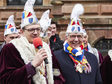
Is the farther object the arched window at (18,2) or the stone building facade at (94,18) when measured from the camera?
the arched window at (18,2)

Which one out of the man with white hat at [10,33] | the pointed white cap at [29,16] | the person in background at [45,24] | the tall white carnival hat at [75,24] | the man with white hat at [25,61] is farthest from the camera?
the man with white hat at [10,33]

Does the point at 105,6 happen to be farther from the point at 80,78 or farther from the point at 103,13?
the point at 80,78

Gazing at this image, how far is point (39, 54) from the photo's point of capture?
5633mm

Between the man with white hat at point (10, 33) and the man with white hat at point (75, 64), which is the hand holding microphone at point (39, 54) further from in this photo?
the man with white hat at point (10, 33)

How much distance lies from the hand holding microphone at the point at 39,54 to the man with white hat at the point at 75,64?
671mm

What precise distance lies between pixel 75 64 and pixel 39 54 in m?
1.11

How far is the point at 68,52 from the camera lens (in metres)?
6.69

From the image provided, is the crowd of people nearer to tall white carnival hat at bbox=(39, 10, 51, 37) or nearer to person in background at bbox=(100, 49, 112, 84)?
person in background at bbox=(100, 49, 112, 84)

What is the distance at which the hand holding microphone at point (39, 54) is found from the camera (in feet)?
18.4

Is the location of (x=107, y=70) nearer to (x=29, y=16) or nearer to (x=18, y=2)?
(x=29, y=16)

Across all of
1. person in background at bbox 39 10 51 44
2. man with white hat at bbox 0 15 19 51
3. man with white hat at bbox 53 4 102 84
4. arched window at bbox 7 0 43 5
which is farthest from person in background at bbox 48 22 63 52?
arched window at bbox 7 0 43 5

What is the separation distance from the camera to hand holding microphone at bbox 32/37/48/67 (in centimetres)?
561

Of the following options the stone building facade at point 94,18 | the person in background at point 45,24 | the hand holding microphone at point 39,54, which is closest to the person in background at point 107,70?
the person in background at point 45,24

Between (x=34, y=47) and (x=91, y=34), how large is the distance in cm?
693
